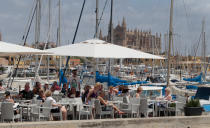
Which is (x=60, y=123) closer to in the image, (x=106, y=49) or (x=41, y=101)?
(x=41, y=101)

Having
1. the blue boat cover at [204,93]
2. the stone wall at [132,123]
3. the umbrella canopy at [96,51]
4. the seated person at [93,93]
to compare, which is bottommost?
the stone wall at [132,123]

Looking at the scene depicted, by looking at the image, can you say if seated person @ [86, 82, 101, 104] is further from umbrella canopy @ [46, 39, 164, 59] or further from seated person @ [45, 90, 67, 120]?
umbrella canopy @ [46, 39, 164, 59]

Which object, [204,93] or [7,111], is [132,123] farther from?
[204,93]

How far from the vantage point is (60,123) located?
30.5 ft

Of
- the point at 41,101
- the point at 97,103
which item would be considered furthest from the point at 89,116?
the point at 41,101

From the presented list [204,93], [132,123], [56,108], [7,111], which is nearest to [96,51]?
[56,108]

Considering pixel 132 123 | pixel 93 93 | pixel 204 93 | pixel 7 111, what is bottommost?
pixel 132 123

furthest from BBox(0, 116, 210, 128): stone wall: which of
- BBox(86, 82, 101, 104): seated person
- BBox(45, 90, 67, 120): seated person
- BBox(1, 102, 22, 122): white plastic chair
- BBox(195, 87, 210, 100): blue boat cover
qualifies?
BBox(195, 87, 210, 100): blue boat cover

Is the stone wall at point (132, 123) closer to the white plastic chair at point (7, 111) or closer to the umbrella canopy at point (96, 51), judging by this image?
the white plastic chair at point (7, 111)

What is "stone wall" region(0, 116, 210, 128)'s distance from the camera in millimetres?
9016

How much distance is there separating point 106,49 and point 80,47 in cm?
104

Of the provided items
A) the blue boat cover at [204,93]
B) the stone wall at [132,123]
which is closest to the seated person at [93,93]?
the stone wall at [132,123]

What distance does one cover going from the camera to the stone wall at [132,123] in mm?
9016

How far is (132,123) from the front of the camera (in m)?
10.4
